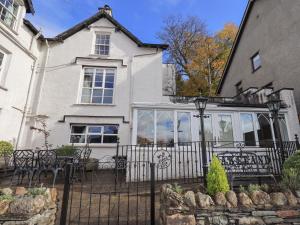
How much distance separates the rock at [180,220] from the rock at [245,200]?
38.1 inches

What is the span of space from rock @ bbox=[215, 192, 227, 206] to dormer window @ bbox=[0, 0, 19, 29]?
41.6 ft

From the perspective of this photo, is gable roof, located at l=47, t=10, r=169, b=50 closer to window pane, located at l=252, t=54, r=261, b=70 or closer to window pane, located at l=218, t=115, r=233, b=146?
window pane, located at l=218, t=115, r=233, b=146

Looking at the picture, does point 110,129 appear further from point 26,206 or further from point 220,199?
point 220,199

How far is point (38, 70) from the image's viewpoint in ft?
40.8

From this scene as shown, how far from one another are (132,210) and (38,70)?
11.2 metres

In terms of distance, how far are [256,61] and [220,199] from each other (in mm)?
15676

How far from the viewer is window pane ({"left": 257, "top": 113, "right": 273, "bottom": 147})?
9852 millimetres

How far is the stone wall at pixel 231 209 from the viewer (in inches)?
133

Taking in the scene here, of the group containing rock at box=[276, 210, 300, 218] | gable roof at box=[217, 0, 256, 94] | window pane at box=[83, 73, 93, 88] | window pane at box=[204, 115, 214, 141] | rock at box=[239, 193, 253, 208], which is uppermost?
gable roof at box=[217, 0, 256, 94]

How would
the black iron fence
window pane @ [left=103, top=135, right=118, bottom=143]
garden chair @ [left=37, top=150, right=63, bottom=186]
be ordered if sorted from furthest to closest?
1. window pane @ [left=103, top=135, right=118, bottom=143]
2. garden chair @ [left=37, top=150, right=63, bottom=186]
3. the black iron fence

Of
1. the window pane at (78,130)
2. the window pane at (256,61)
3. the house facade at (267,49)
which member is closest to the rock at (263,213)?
the window pane at (78,130)

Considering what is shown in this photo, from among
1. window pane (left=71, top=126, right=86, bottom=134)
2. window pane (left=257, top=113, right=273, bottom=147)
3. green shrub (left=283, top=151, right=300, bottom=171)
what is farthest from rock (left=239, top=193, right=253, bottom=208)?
window pane (left=71, top=126, right=86, bottom=134)

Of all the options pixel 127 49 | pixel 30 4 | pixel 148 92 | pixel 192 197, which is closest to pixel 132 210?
pixel 192 197

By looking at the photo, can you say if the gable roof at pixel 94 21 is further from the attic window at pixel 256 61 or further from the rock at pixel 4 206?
the rock at pixel 4 206
